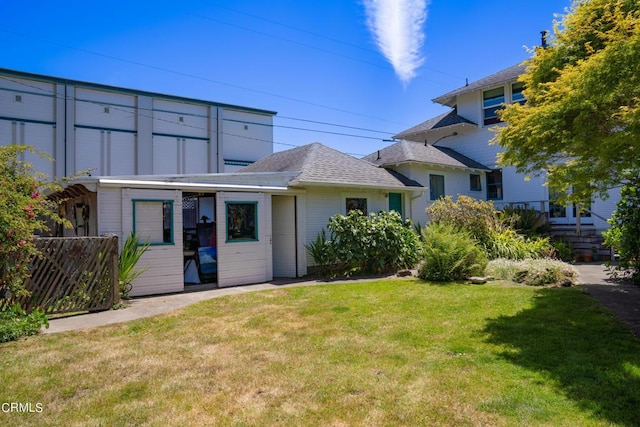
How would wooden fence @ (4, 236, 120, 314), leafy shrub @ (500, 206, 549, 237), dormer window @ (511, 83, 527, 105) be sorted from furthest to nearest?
dormer window @ (511, 83, 527, 105) → leafy shrub @ (500, 206, 549, 237) → wooden fence @ (4, 236, 120, 314)

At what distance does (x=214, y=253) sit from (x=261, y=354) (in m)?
6.41

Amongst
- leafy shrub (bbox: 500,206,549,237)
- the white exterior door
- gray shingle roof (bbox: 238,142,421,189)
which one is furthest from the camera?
leafy shrub (bbox: 500,206,549,237)

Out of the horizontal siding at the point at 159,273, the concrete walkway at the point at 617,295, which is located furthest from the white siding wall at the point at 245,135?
the concrete walkway at the point at 617,295

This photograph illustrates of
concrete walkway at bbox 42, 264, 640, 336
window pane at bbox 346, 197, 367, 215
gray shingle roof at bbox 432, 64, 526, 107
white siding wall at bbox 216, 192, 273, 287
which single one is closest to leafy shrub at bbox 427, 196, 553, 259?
concrete walkway at bbox 42, 264, 640, 336

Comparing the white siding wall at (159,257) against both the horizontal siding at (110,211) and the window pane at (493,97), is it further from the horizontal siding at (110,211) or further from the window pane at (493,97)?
the window pane at (493,97)

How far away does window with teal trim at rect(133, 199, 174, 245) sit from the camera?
Result: 29.2ft

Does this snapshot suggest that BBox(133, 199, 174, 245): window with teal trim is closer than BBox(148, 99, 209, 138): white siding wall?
Yes

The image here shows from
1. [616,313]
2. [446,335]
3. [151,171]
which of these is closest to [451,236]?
[616,313]

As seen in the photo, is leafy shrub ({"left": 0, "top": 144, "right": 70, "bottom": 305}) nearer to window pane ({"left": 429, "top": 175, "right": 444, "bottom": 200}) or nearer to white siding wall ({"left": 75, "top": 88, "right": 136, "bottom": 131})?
window pane ({"left": 429, "top": 175, "right": 444, "bottom": 200})

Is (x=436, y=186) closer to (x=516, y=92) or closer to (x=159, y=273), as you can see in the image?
(x=516, y=92)

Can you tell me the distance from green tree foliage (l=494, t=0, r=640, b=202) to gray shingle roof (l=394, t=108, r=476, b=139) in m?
14.3

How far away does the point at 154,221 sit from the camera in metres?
9.14

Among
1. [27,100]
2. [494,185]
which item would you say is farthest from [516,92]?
[27,100]

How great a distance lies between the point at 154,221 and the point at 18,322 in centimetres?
369
